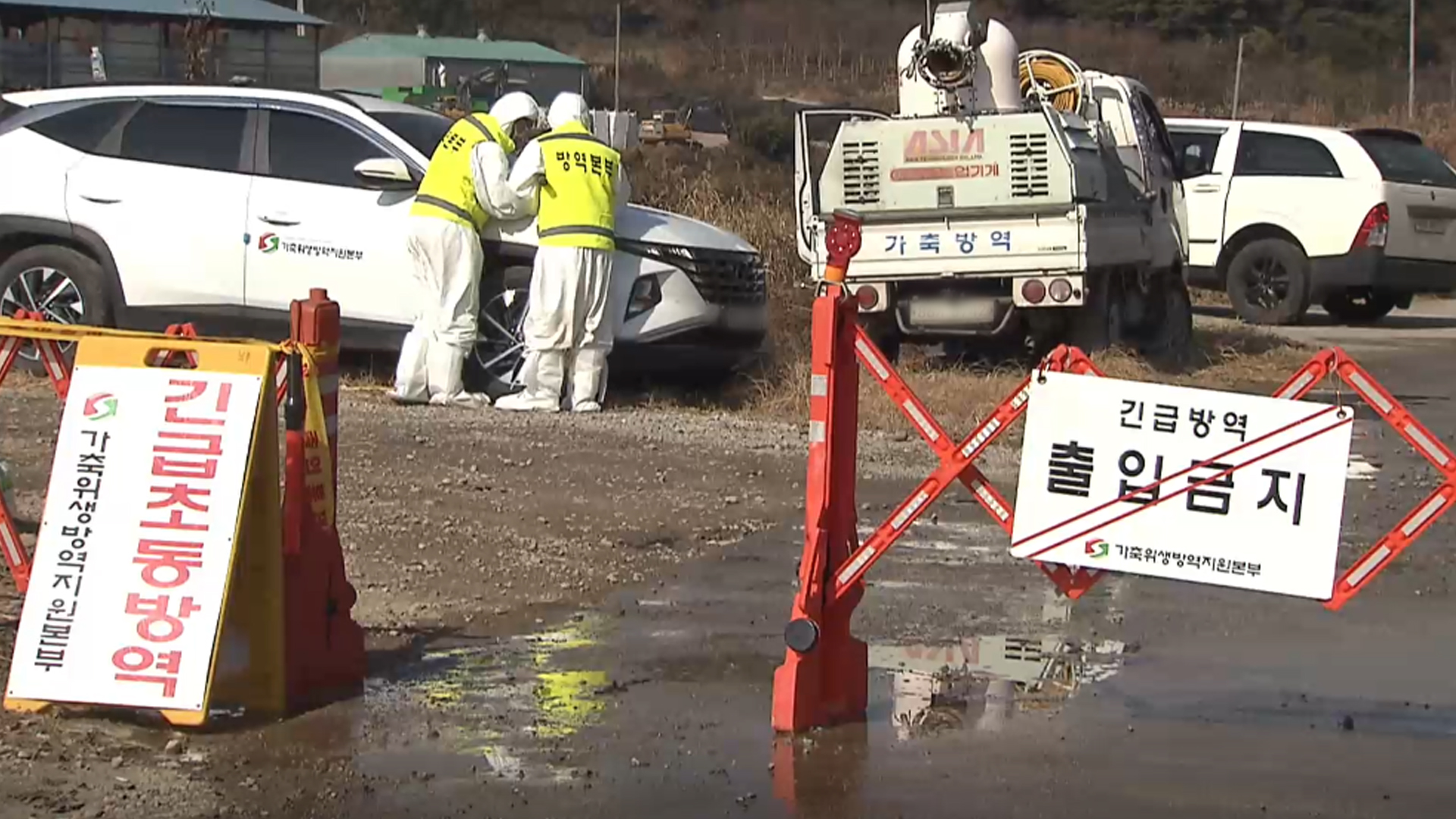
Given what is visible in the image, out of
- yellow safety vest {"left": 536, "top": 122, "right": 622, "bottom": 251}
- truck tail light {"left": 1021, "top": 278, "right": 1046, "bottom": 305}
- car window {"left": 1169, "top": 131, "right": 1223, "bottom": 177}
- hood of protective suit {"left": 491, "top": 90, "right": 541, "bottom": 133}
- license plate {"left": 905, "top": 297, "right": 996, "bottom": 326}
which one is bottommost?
license plate {"left": 905, "top": 297, "right": 996, "bottom": 326}

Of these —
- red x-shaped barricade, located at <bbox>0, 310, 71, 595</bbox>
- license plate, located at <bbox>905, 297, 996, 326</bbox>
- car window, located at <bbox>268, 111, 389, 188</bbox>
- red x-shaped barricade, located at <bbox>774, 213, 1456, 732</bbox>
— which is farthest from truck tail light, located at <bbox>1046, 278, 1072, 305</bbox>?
red x-shaped barricade, located at <bbox>0, 310, 71, 595</bbox>

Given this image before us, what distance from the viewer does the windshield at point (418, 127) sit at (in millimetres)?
12961

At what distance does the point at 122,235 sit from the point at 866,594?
6069 millimetres

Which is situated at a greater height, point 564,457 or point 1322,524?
point 1322,524

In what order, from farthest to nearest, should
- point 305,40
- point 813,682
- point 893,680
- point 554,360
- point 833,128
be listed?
point 305,40, point 833,128, point 554,360, point 893,680, point 813,682

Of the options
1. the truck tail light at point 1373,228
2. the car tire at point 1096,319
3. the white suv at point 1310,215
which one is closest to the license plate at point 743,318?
the car tire at point 1096,319

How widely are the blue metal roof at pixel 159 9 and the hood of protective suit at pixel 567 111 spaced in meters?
45.2

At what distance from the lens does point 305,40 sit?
205 ft

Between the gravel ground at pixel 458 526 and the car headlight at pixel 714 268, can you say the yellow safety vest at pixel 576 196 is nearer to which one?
the car headlight at pixel 714 268

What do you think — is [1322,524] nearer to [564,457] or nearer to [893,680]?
[893,680]

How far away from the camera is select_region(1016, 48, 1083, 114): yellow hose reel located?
54.7 ft

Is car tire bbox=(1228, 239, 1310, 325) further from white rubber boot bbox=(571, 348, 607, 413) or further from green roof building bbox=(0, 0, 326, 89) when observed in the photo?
green roof building bbox=(0, 0, 326, 89)

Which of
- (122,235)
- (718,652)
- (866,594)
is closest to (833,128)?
(122,235)

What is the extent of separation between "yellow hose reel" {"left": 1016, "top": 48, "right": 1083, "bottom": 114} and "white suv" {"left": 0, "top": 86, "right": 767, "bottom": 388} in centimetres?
442
